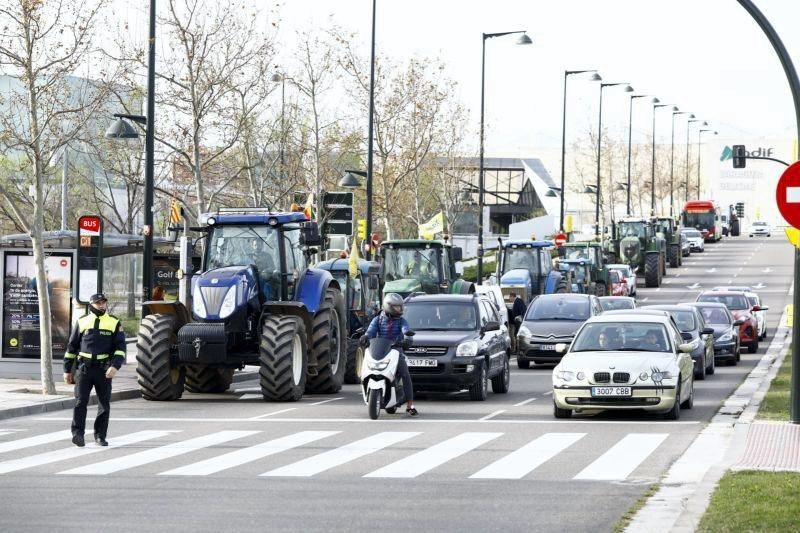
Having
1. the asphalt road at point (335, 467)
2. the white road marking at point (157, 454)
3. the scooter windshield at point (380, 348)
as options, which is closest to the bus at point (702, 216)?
the asphalt road at point (335, 467)

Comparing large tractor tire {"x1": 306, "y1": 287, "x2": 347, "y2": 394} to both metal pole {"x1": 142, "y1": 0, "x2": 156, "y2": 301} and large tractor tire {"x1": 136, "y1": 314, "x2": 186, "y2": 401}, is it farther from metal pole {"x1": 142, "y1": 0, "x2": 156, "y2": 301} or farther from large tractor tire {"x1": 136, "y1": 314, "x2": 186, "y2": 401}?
metal pole {"x1": 142, "y1": 0, "x2": 156, "y2": 301}

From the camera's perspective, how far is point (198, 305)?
23.5 meters

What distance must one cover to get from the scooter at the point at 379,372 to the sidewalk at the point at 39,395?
4.95 m

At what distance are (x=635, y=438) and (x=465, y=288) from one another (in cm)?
2096

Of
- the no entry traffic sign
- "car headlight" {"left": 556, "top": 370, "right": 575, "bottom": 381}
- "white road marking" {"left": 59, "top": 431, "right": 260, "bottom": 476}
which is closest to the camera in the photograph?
"white road marking" {"left": 59, "top": 431, "right": 260, "bottom": 476}

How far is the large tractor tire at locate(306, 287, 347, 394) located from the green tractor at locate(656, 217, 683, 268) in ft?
194

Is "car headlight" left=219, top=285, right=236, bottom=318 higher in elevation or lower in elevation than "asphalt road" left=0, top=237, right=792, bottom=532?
higher

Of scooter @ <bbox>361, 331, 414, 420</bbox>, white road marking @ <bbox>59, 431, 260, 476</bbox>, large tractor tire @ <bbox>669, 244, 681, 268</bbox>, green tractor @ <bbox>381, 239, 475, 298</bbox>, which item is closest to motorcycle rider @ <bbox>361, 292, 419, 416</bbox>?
scooter @ <bbox>361, 331, 414, 420</bbox>

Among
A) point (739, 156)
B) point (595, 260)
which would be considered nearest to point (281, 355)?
point (739, 156)

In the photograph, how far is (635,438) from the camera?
707 inches

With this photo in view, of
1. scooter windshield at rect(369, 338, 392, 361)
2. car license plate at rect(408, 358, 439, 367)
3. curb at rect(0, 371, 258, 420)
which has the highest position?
scooter windshield at rect(369, 338, 392, 361)

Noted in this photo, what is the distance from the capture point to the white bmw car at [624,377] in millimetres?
20109

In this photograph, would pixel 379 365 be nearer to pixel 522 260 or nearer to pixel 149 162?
pixel 149 162

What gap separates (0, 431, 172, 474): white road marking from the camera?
1538cm
